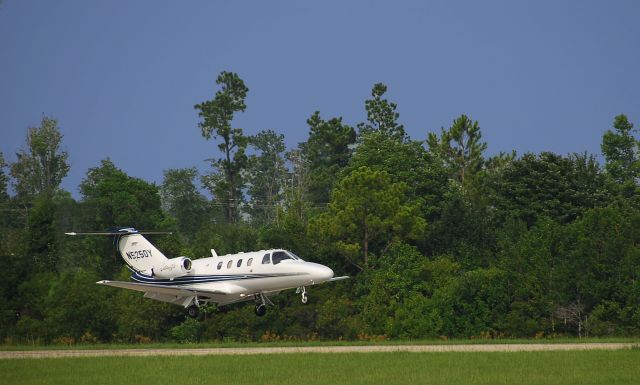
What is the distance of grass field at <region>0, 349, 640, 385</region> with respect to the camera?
100.0 ft

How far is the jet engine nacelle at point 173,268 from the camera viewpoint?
52625mm

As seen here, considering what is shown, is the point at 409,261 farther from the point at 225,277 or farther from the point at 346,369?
the point at 346,369

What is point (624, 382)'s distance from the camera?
94.3 feet

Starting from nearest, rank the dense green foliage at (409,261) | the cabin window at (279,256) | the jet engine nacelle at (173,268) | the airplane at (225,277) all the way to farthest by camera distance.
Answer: the airplane at (225,277) < the cabin window at (279,256) < the jet engine nacelle at (173,268) < the dense green foliage at (409,261)

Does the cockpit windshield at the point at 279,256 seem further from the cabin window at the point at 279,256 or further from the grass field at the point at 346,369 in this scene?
the grass field at the point at 346,369

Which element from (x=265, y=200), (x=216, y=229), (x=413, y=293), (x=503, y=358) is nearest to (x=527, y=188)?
(x=413, y=293)

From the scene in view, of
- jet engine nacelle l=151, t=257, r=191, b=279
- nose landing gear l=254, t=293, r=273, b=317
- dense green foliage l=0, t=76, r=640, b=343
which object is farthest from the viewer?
dense green foliage l=0, t=76, r=640, b=343

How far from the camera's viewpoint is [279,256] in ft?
160

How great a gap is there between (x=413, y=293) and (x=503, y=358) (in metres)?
35.5

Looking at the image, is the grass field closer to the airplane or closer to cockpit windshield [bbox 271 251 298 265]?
the airplane

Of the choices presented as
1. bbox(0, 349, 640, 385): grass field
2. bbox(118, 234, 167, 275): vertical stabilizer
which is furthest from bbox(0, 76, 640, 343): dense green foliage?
bbox(0, 349, 640, 385): grass field

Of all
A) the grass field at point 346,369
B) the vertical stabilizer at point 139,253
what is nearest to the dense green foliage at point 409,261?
the vertical stabilizer at point 139,253

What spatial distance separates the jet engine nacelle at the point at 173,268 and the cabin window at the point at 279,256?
571cm

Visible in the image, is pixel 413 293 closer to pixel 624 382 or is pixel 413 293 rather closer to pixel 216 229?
pixel 216 229
